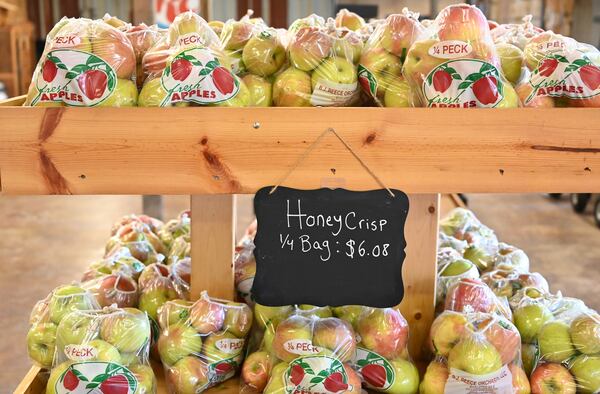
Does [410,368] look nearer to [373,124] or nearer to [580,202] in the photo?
[373,124]

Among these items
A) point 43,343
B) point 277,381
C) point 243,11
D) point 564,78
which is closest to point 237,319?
point 277,381

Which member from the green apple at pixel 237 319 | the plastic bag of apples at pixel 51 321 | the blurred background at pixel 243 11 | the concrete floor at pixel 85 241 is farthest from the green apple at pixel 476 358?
the blurred background at pixel 243 11

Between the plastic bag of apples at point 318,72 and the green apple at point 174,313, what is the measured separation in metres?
0.47

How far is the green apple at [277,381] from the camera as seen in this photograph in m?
1.23

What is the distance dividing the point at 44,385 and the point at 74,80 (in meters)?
0.68

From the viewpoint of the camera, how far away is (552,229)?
18.0ft

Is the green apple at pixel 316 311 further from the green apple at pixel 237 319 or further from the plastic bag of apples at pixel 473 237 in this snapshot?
the plastic bag of apples at pixel 473 237

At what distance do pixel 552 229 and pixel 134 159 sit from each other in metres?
5.01

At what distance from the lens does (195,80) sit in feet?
3.60

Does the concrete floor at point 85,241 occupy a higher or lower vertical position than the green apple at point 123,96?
lower

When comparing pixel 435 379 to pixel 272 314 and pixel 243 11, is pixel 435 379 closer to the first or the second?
pixel 272 314

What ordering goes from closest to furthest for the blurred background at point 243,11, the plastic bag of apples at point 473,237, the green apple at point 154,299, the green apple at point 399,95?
the green apple at point 399,95, the green apple at point 154,299, the plastic bag of apples at point 473,237, the blurred background at point 243,11

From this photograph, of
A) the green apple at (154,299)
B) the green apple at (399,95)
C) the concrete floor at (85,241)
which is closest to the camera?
the green apple at (399,95)

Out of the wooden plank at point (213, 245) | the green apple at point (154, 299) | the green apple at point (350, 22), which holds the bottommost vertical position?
the green apple at point (154, 299)
